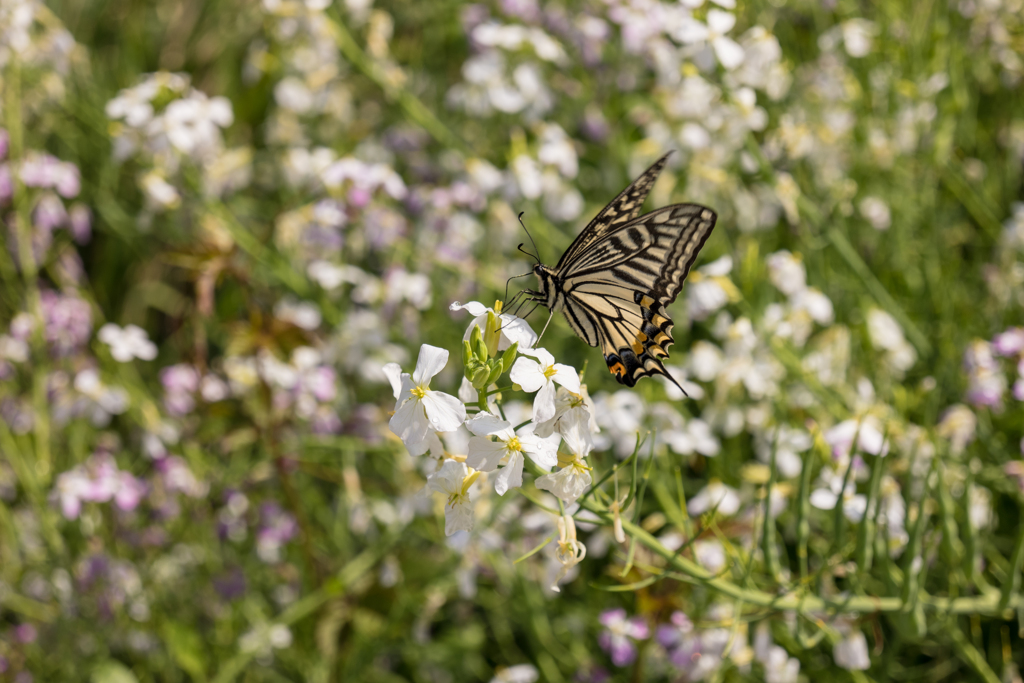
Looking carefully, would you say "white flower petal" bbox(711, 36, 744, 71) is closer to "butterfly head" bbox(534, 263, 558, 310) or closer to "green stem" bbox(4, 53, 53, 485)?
"butterfly head" bbox(534, 263, 558, 310)

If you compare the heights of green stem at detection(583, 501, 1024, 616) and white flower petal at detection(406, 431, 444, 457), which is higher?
white flower petal at detection(406, 431, 444, 457)

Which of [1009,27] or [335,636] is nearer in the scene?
[335,636]

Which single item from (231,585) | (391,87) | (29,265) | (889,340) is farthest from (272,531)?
(889,340)

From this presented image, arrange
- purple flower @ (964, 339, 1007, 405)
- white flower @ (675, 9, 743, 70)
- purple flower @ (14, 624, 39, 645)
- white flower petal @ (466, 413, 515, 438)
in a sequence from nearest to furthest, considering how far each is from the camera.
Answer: white flower petal @ (466, 413, 515, 438) → purple flower @ (964, 339, 1007, 405) → white flower @ (675, 9, 743, 70) → purple flower @ (14, 624, 39, 645)

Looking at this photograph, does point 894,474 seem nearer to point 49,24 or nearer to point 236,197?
point 236,197

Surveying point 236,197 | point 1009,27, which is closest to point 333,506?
point 236,197

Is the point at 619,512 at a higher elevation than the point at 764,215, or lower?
higher

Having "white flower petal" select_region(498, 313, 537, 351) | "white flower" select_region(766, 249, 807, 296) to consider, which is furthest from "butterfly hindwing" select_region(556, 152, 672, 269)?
"white flower" select_region(766, 249, 807, 296)

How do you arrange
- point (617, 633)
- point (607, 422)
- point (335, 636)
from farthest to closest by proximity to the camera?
1. point (335, 636)
2. point (607, 422)
3. point (617, 633)
